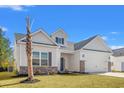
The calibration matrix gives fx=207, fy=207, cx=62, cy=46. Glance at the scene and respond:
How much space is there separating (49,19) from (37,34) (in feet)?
11.7

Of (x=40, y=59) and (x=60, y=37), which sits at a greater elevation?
(x=60, y=37)

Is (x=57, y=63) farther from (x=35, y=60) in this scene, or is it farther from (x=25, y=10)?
(x=25, y=10)

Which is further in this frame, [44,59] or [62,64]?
[62,64]

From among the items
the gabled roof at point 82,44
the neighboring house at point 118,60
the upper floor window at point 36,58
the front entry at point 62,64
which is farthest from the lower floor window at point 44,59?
the neighboring house at point 118,60

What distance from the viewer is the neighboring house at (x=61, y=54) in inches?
618

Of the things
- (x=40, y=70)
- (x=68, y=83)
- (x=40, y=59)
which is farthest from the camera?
(x=40, y=59)

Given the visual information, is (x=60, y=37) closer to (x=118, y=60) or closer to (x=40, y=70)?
(x=40, y=70)

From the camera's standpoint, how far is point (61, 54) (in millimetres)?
19484

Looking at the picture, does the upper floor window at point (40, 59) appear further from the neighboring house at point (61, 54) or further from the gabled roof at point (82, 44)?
the gabled roof at point (82, 44)

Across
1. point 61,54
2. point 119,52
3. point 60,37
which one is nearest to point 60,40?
point 60,37

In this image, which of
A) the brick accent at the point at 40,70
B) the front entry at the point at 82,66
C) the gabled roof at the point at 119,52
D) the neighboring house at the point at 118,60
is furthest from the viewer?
the gabled roof at the point at 119,52

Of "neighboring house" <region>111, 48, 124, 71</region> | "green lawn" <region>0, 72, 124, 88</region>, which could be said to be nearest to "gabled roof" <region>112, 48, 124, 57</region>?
"neighboring house" <region>111, 48, 124, 71</region>

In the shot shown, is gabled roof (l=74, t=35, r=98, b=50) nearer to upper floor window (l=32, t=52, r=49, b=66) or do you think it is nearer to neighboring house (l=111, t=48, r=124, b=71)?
upper floor window (l=32, t=52, r=49, b=66)

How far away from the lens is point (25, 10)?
12867mm
